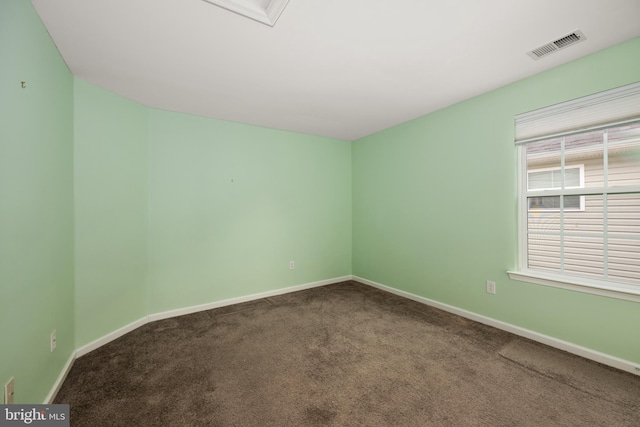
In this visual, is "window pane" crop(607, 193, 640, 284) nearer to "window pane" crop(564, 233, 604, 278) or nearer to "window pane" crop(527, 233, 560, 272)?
"window pane" crop(564, 233, 604, 278)

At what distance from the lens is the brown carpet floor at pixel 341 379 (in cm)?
150

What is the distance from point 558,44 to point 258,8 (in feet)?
7.25

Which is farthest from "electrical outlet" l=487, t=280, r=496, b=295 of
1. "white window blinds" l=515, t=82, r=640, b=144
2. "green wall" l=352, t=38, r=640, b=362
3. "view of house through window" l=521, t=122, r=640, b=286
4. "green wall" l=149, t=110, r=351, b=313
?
"green wall" l=149, t=110, r=351, b=313

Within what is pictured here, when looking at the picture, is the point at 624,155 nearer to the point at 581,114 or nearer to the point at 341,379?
the point at 581,114

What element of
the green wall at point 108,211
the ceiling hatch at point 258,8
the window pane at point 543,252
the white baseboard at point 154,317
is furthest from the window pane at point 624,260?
the green wall at point 108,211

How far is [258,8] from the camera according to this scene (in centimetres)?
156

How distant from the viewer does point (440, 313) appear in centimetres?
296

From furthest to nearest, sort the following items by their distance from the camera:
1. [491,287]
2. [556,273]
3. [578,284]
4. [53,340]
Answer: [491,287] < [556,273] < [578,284] < [53,340]

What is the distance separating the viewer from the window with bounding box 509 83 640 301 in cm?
192

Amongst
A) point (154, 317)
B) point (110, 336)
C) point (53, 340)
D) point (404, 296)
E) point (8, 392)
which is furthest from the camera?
point (404, 296)

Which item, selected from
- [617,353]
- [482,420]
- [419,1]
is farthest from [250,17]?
[617,353]

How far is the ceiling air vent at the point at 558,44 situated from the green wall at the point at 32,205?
3361mm

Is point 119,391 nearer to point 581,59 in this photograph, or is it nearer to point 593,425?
point 593,425

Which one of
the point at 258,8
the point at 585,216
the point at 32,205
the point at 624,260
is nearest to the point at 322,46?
the point at 258,8
